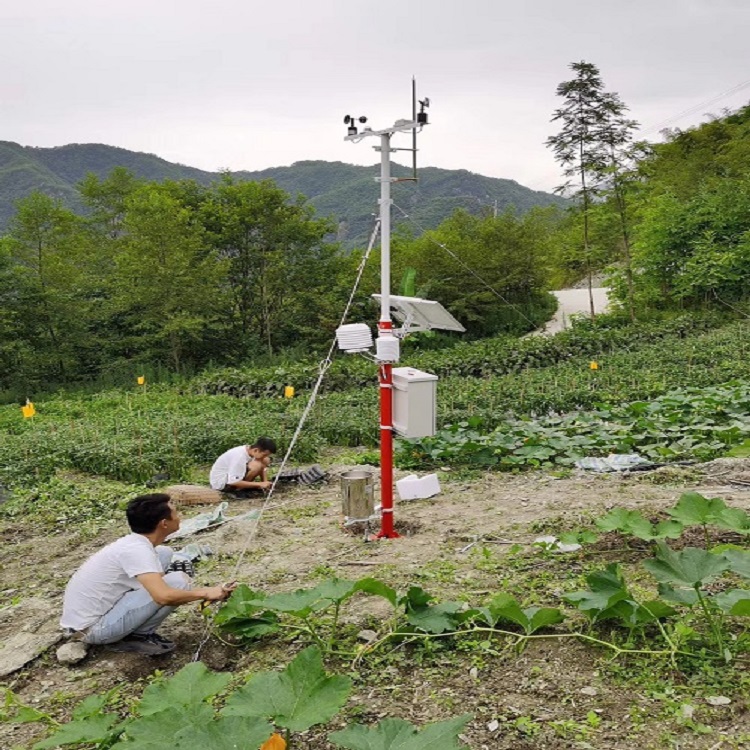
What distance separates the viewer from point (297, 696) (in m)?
2.11

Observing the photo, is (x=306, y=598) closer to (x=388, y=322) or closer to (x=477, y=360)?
(x=388, y=322)

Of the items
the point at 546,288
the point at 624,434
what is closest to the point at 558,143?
the point at 546,288

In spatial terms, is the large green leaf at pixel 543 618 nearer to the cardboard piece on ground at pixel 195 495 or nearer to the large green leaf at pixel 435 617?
the large green leaf at pixel 435 617

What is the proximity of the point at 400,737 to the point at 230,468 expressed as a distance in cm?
473

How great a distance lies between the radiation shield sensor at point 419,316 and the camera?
4680 millimetres

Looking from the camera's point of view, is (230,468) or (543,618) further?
(230,468)

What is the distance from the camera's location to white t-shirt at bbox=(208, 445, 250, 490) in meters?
6.39

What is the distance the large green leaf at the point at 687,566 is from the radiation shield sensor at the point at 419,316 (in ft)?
7.43

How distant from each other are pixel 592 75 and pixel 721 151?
38.3 ft

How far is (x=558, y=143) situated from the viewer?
16766mm

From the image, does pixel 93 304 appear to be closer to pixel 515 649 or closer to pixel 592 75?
pixel 592 75

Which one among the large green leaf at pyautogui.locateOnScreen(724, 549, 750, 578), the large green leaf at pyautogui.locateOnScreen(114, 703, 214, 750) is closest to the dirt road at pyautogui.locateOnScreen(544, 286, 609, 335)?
the large green leaf at pyautogui.locateOnScreen(724, 549, 750, 578)

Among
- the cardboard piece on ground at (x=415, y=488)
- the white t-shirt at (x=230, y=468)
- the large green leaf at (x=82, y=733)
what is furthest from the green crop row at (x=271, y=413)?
the large green leaf at (x=82, y=733)

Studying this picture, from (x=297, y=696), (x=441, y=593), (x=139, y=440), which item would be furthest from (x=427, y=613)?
(x=139, y=440)
